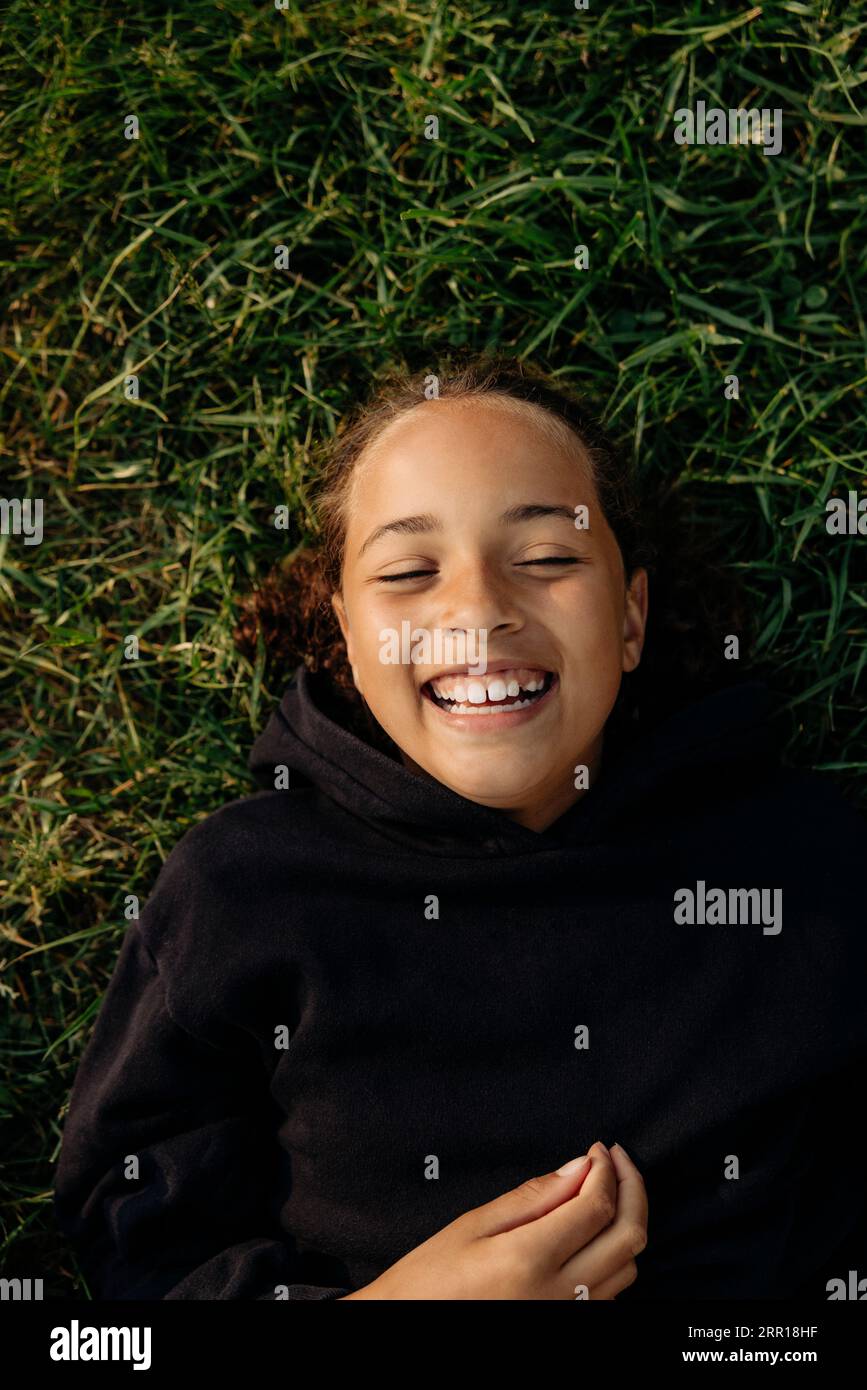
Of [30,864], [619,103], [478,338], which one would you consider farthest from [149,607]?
[619,103]

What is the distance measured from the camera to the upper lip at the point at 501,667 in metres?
2.42

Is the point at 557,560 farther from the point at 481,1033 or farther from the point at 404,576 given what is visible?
the point at 481,1033

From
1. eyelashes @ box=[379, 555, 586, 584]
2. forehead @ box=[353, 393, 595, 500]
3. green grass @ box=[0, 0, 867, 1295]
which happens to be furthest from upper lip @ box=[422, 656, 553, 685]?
green grass @ box=[0, 0, 867, 1295]

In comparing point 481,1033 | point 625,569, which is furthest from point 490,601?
point 481,1033

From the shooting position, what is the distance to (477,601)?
2.39m

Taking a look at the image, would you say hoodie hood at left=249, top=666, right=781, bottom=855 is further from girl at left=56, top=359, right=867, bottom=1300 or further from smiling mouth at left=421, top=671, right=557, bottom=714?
smiling mouth at left=421, top=671, right=557, bottom=714

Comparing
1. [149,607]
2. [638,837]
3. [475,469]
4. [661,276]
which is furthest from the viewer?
[149,607]

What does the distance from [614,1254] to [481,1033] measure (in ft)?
1.59

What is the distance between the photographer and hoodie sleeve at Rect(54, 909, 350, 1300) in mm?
2604

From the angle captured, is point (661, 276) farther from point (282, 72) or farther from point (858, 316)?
point (282, 72)

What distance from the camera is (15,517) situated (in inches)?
125

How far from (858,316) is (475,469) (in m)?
1.16

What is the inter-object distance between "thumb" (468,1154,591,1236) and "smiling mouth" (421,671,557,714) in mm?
918

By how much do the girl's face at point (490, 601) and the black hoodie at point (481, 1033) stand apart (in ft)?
0.52
